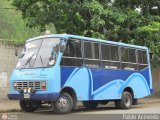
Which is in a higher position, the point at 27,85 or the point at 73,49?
the point at 73,49

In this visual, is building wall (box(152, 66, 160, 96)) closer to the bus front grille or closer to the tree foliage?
the tree foliage

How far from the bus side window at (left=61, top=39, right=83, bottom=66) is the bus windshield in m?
0.43

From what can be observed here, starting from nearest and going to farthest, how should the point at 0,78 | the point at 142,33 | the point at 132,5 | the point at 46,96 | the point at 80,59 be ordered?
1. the point at 46,96
2. the point at 80,59
3. the point at 0,78
4. the point at 142,33
5. the point at 132,5

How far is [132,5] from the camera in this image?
24.3 m

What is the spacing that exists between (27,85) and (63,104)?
152 cm

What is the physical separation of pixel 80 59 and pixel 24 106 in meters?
2.90

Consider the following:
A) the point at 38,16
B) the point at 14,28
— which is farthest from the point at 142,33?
the point at 14,28

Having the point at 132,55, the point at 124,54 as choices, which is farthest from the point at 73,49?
the point at 132,55

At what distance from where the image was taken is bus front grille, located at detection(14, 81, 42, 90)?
15914 mm

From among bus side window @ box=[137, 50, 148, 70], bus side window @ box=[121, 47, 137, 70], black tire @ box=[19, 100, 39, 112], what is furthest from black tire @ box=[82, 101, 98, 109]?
black tire @ box=[19, 100, 39, 112]

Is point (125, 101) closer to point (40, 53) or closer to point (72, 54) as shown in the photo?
point (72, 54)

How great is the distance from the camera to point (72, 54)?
1664cm

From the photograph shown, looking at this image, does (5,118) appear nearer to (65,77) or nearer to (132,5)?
(65,77)

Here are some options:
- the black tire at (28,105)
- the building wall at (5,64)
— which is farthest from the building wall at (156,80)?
the black tire at (28,105)
